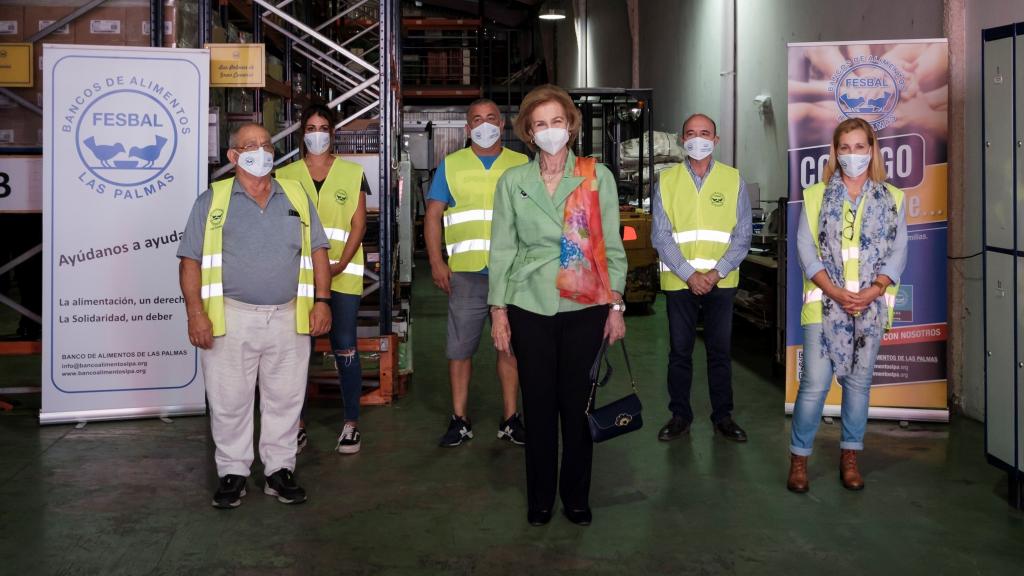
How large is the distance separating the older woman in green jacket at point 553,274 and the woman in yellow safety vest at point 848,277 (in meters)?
1.01

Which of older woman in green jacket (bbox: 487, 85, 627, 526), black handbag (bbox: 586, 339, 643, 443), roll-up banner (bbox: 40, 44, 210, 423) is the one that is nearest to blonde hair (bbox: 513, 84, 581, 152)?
older woman in green jacket (bbox: 487, 85, 627, 526)

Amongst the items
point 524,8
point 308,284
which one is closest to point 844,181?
point 308,284

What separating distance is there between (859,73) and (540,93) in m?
2.47

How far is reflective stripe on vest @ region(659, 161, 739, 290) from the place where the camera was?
16.9 feet

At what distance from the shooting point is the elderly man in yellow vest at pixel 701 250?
5.14 m

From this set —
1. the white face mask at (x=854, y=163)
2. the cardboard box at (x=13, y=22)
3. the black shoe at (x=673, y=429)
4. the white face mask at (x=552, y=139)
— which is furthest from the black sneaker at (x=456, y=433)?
the cardboard box at (x=13, y=22)

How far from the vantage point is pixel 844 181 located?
4316 mm

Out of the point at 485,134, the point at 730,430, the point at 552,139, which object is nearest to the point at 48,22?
the point at 485,134

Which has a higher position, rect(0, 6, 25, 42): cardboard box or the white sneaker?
rect(0, 6, 25, 42): cardboard box

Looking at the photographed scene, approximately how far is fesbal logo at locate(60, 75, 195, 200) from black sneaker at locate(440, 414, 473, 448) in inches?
80.9

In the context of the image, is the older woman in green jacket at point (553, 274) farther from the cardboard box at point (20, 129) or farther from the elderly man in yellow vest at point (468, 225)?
the cardboard box at point (20, 129)

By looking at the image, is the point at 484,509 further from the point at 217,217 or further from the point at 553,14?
the point at 553,14

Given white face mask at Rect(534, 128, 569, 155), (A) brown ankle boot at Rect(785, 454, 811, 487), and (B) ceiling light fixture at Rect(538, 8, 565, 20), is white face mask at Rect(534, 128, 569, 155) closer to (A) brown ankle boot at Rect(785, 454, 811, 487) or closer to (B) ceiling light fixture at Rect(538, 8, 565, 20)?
(A) brown ankle boot at Rect(785, 454, 811, 487)

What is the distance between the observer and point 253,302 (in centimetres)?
402
